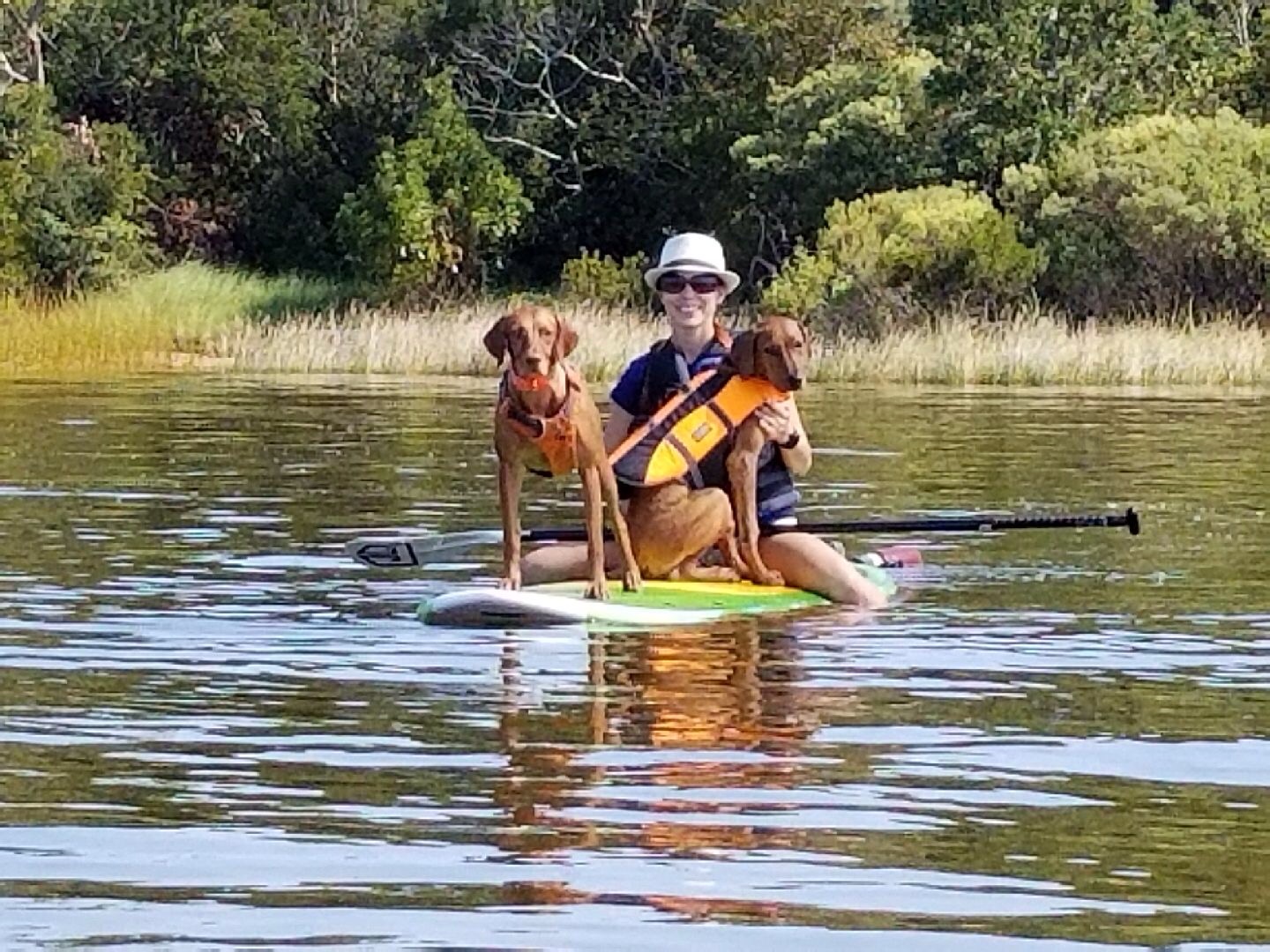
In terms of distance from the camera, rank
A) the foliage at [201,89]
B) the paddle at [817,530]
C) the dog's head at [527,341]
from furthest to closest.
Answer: the foliage at [201,89] → the paddle at [817,530] → the dog's head at [527,341]

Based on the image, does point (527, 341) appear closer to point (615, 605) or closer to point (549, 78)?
point (615, 605)

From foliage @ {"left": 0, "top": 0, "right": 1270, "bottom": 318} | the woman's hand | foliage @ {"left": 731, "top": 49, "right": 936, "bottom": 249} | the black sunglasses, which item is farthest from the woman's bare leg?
foliage @ {"left": 0, "top": 0, "right": 1270, "bottom": 318}

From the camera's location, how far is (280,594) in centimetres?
1141

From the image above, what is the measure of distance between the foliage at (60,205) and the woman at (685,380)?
107 ft

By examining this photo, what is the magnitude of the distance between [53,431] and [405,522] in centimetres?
746

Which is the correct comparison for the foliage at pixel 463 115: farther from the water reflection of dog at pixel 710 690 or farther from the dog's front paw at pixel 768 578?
the water reflection of dog at pixel 710 690

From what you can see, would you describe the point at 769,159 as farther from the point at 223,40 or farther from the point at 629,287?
the point at 223,40

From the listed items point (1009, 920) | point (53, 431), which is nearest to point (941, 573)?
point (1009, 920)

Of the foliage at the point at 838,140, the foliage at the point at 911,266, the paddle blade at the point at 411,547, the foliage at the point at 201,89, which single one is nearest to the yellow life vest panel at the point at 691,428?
the paddle blade at the point at 411,547

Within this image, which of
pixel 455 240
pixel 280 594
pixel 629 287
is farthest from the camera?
pixel 455 240

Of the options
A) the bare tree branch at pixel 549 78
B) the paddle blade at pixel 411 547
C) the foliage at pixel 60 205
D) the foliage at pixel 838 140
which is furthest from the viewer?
the bare tree branch at pixel 549 78

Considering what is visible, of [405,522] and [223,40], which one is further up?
[223,40]

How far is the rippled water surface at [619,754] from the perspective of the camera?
582 centimetres

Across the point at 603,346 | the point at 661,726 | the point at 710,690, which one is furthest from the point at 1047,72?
the point at 661,726
